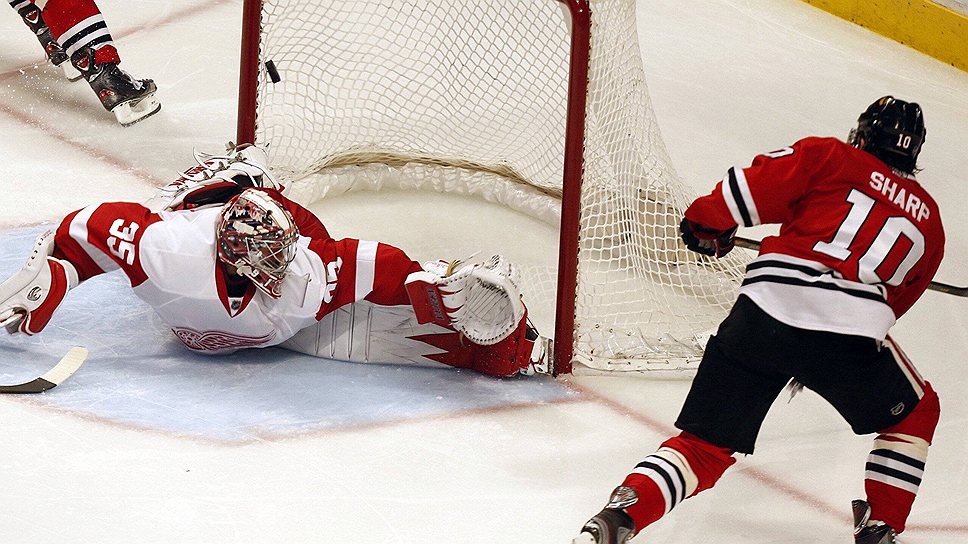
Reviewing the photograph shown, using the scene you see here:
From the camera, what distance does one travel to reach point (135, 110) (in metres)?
4.11

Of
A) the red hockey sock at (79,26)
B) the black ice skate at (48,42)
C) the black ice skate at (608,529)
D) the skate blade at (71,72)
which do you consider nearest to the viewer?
the black ice skate at (608,529)

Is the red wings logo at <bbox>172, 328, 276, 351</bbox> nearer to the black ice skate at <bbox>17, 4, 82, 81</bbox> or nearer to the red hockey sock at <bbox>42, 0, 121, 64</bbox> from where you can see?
the red hockey sock at <bbox>42, 0, 121, 64</bbox>

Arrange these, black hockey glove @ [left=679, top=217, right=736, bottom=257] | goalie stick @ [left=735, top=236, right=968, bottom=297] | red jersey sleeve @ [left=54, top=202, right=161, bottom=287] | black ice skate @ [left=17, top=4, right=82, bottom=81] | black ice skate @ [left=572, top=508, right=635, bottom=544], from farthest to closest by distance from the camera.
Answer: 1. black ice skate @ [left=17, top=4, right=82, bottom=81]
2. goalie stick @ [left=735, top=236, right=968, bottom=297]
3. red jersey sleeve @ [left=54, top=202, right=161, bottom=287]
4. black hockey glove @ [left=679, top=217, right=736, bottom=257]
5. black ice skate @ [left=572, top=508, right=635, bottom=544]

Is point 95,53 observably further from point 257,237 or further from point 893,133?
point 893,133

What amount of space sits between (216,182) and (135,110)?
1312 mm

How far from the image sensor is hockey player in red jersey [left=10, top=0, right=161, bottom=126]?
402 centimetres

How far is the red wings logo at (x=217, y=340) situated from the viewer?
2.79 metres

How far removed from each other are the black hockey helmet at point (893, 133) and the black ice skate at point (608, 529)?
772mm

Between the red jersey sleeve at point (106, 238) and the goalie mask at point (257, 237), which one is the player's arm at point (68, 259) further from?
the goalie mask at point (257, 237)

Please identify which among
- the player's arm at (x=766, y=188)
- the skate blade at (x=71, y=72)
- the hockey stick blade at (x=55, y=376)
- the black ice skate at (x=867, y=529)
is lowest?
the black ice skate at (x=867, y=529)

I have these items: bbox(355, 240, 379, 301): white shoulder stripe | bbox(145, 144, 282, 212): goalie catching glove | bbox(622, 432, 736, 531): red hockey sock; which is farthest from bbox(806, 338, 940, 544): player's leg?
bbox(145, 144, 282, 212): goalie catching glove

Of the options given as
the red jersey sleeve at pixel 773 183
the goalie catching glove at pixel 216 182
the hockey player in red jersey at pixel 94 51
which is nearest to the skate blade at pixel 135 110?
the hockey player in red jersey at pixel 94 51

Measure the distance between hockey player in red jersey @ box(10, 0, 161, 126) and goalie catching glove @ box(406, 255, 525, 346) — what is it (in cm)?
166

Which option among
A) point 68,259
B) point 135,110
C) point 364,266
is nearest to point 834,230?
point 364,266
